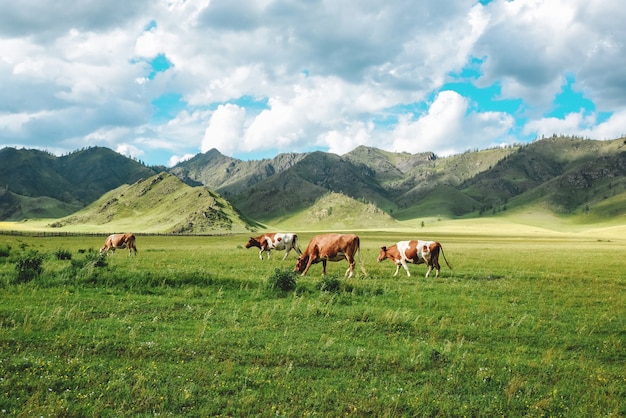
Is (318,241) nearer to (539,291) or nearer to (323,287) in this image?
(323,287)

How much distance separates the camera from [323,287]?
20906 mm

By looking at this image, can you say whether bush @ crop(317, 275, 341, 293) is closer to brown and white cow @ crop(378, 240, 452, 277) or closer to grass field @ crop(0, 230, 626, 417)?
grass field @ crop(0, 230, 626, 417)

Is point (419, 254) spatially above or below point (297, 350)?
above

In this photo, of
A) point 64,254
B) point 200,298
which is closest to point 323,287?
point 200,298

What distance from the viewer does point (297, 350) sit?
40.1ft

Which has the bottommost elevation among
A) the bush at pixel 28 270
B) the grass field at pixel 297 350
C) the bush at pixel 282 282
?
the grass field at pixel 297 350

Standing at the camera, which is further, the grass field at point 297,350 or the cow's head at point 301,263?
the cow's head at point 301,263

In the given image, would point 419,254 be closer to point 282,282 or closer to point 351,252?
point 351,252

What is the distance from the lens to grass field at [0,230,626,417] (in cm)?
939

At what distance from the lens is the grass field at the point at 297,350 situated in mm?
9391

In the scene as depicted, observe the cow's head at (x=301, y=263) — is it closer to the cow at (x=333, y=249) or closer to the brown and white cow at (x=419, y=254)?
the cow at (x=333, y=249)

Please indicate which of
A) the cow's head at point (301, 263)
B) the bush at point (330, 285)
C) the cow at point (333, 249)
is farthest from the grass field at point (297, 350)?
the cow's head at point (301, 263)

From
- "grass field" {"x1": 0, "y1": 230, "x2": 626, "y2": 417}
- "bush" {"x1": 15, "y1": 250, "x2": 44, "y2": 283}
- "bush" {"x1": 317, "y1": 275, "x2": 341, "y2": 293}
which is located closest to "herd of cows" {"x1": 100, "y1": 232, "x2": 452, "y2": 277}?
"bush" {"x1": 317, "y1": 275, "x2": 341, "y2": 293}

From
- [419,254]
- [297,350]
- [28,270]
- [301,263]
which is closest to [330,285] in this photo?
[301,263]
